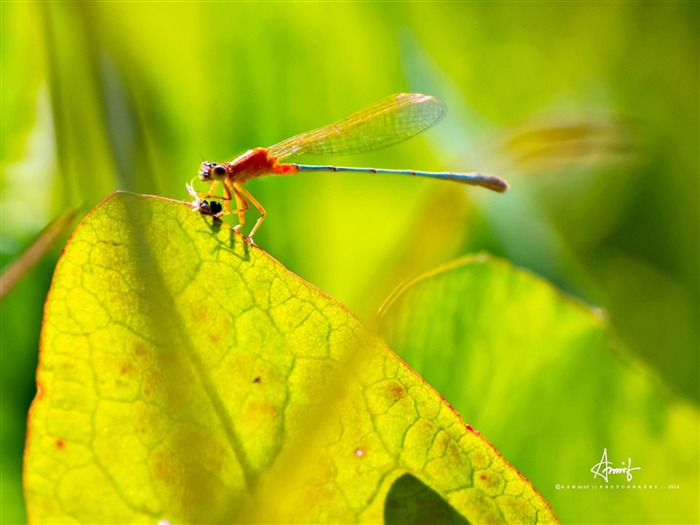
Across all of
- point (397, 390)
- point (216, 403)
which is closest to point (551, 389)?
point (397, 390)

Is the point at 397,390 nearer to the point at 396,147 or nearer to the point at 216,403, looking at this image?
the point at 216,403

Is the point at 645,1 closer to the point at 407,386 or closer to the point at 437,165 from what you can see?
the point at 437,165

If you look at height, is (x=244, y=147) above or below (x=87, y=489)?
above

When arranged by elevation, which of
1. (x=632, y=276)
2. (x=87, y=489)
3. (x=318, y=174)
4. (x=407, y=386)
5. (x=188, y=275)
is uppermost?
(x=318, y=174)

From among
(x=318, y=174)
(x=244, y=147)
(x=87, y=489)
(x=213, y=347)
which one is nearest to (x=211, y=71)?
(x=244, y=147)

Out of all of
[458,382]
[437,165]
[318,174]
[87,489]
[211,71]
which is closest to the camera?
[87,489]
